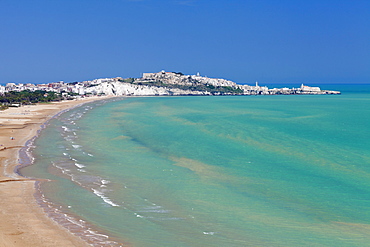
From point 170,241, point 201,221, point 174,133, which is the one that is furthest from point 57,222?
point 174,133

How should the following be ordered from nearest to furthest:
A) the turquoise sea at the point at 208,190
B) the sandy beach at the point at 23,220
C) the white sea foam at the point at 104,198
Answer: the sandy beach at the point at 23,220 → the turquoise sea at the point at 208,190 → the white sea foam at the point at 104,198

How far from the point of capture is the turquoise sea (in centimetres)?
1476

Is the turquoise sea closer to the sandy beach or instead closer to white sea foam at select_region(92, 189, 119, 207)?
white sea foam at select_region(92, 189, 119, 207)

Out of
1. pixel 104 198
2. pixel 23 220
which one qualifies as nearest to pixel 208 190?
pixel 104 198

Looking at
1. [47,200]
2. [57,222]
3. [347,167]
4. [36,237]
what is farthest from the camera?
[347,167]

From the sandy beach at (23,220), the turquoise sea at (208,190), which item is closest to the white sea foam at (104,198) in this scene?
the turquoise sea at (208,190)

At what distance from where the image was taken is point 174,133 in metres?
44.2

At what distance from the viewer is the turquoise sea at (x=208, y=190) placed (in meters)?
14.8

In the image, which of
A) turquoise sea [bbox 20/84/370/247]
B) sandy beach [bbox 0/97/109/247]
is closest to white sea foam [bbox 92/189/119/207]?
turquoise sea [bbox 20/84/370/247]

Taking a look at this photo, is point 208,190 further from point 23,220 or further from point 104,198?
point 23,220

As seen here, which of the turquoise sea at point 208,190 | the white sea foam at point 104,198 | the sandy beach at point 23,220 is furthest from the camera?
the white sea foam at point 104,198

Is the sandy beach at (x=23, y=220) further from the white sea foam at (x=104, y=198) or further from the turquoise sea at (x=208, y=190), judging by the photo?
the white sea foam at (x=104, y=198)

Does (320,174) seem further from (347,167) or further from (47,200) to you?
(47,200)

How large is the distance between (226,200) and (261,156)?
1159 centimetres
